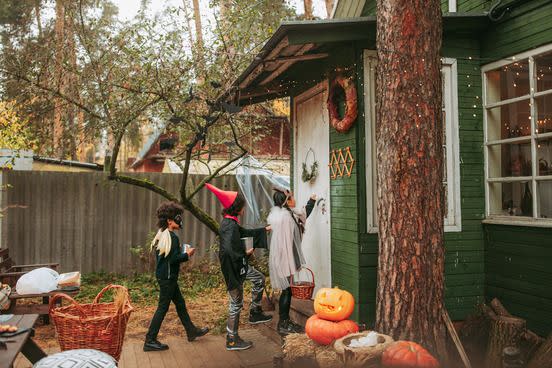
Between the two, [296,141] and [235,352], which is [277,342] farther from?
[296,141]

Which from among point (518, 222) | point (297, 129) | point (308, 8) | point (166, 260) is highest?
point (308, 8)

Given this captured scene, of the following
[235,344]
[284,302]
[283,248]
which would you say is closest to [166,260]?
[235,344]

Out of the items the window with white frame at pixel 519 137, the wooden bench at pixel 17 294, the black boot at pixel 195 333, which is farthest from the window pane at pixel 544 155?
the wooden bench at pixel 17 294

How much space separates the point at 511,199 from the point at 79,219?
7.88 meters

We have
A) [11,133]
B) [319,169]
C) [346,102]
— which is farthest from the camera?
[11,133]

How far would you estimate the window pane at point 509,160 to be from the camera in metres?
5.53

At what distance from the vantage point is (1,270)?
22.7 feet

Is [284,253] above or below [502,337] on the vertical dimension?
above

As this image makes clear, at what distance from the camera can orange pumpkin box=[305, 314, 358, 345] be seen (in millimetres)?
4512

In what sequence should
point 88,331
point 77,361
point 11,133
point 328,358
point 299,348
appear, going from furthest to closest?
1. point 11,133
2. point 299,348
3. point 328,358
4. point 88,331
5. point 77,361

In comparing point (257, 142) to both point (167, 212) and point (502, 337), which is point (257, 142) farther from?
point (502, 337)

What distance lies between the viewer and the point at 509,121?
5.78 meters

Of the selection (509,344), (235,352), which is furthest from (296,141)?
(509,344)

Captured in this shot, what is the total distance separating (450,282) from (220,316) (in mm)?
3398
